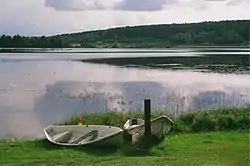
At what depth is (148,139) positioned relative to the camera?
32.4 feet

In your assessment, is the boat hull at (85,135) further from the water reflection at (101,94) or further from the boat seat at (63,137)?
the water reflection at (101,94)

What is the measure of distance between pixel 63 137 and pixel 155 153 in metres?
2.45

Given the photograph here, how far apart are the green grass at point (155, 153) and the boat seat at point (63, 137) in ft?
0.92

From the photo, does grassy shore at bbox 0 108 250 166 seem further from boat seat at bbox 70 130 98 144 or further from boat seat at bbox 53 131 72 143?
boat seat at bbox 70 130 98 144

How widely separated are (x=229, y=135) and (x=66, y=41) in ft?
288

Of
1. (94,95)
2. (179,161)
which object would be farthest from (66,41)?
(179,161)

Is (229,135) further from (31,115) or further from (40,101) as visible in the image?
(40,101)

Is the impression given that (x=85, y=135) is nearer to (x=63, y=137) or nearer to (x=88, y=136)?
(x=88, y=136)

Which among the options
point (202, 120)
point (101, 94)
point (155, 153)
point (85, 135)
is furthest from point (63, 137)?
point (101, 94)

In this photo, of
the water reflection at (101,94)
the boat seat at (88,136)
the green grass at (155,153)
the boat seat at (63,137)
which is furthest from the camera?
the water reflection at (101,94)

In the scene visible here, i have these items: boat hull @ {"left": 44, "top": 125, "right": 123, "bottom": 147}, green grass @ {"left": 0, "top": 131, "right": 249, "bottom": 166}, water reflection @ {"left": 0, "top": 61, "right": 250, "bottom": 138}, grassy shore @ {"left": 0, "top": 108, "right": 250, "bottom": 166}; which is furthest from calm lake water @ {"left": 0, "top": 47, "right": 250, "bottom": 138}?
green grass @ {"left": 0, "top": 131, "right": 249, "bottom": 166}

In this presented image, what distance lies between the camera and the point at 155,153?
30.8 feet

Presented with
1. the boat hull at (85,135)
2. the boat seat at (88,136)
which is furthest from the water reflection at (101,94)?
the boat seat at (88,136)

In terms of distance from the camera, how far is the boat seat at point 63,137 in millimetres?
10750
